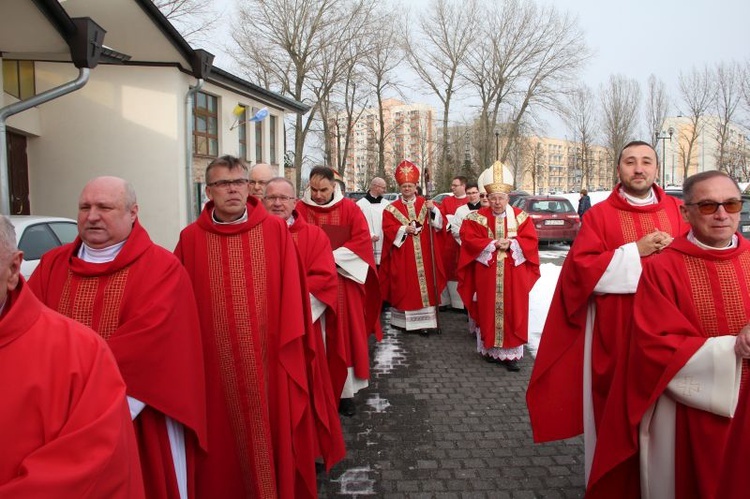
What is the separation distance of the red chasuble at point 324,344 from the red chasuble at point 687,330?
1.70 metres

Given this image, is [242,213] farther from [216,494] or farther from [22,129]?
[22,129]

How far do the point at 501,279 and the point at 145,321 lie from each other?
4939 millimetres

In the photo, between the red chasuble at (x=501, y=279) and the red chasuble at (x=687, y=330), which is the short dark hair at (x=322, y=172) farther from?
the red chasuble at (x=687, y=330)

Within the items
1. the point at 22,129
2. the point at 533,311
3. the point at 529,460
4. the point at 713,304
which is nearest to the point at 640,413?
the point at 713,304

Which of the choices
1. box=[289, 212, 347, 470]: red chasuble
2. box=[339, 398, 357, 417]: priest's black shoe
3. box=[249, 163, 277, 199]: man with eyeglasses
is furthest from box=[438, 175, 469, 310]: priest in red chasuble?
box=[289, 212, 347, 470]: red chasuble

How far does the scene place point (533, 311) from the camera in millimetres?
9297

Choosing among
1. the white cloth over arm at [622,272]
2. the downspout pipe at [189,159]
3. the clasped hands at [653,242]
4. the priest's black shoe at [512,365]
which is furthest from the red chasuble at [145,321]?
the downspout pipe at [189,159]

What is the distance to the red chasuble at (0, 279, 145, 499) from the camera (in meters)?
1.54

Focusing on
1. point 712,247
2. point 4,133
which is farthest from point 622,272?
point 4,133

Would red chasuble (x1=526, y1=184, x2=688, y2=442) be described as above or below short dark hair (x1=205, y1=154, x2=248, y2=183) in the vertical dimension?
below

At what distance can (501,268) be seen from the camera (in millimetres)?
6715

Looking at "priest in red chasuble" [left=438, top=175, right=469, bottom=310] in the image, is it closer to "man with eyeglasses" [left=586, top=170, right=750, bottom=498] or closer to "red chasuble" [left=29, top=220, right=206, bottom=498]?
"man with eyeglasses" [left=586, top=170, right=750, bottom=498]

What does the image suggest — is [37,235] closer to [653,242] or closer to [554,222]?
[653,242]

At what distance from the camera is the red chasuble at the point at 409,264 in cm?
820
